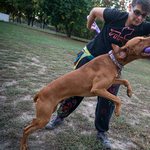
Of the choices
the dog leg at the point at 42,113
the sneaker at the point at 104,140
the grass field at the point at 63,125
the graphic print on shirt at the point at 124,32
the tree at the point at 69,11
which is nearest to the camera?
the dog leg at the point at 42,113

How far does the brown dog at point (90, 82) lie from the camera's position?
6.87ft

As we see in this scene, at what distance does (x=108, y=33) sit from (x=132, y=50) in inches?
22.3

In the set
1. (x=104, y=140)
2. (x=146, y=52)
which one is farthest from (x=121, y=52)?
(x=104, y=140)

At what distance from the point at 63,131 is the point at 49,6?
26.3m

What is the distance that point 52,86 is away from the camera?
7.16ft

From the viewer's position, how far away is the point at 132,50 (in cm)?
211

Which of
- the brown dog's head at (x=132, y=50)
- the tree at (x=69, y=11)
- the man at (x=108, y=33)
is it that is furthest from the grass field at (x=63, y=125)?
A: the tree at (x=69, y=11)

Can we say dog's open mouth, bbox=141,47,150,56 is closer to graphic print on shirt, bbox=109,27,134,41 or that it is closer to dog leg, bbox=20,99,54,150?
graphic print on shirt, bbox=109,27,134,41

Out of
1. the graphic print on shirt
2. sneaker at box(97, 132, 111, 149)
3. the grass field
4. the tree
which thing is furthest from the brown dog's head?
the tree

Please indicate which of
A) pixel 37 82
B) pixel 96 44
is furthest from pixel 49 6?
pixel 96 44

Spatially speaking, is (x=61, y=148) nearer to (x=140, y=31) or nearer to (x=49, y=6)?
(x=140, y=31)

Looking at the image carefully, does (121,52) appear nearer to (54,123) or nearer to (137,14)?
(137,14)

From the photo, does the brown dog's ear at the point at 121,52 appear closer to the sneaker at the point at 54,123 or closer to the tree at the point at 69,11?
the sneaker at the point at 54,123

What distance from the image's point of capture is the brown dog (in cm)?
209
